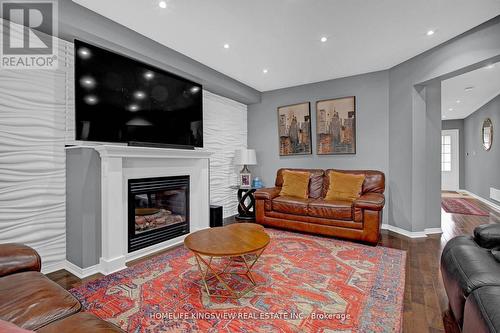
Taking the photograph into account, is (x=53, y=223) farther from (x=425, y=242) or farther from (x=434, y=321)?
(x=425, y=242)

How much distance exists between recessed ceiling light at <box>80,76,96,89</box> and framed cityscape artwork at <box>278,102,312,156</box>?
133 inches

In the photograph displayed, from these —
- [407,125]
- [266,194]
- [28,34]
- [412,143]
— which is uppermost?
→ [28,34]

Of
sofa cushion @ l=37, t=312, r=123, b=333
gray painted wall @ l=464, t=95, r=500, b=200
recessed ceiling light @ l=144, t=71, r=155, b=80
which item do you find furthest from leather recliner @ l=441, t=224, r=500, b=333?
gray painted wall @ l=464, t=95, r=500, b=200

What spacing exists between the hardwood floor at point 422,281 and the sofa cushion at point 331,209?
2.01ft

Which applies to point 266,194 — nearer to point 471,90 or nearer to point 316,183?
point 316,183

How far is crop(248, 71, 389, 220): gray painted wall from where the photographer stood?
13.1 feet

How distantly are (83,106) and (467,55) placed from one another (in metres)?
4.24

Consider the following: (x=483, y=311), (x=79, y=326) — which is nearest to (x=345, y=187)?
(x=483, y=311)

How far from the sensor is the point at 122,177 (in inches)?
105

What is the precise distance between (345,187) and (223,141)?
7.75 feet

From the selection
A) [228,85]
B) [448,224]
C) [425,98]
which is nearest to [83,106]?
[228,85]

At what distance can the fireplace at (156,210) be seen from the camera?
282 cm

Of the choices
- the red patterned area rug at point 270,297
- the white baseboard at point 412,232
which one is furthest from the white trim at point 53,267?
the white baseboard at point 412,232

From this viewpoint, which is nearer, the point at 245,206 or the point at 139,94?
the point at 139,94
